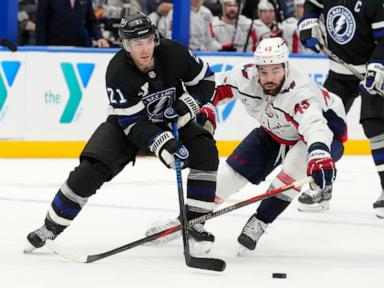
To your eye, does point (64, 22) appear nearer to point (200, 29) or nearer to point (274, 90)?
point (200, 29)

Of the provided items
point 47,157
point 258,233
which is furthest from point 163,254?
point 47,157

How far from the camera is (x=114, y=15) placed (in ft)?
25.6

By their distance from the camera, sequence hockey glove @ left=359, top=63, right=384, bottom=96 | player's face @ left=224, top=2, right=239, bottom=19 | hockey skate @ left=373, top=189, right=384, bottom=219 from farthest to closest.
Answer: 1. player's face @ left=224, top=2, right=239, bottom=19
2. hockey skate @ left=373, top=189, right=384, bottom=219
3. hockey glove @ left=359, top=63, right=384, bottom=96

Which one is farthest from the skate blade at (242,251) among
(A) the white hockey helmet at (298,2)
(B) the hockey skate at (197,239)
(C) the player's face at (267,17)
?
(A) the white hockey helmet at (298,2)

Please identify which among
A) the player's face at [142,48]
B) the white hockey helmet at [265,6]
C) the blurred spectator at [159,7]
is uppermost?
the player's face at [142,48]

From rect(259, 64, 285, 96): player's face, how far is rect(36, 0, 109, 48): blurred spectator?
346 cm

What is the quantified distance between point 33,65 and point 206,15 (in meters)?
1.47

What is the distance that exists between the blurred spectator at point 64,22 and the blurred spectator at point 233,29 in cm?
96

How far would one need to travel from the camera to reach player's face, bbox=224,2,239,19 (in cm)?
810

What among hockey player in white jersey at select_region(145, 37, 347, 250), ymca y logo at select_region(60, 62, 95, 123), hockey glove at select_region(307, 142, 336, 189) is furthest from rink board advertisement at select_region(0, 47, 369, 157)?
hockey glove at select_region(307, 142, 336, 189)

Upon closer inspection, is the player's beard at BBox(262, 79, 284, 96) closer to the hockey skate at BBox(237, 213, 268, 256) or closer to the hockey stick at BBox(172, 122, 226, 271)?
the hockey stick at BBox(172, 122, 226, 271)

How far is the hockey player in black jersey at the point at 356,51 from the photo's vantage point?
5.21 metres

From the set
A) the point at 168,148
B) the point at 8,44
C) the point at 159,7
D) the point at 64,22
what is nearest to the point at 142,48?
the point at 168,148

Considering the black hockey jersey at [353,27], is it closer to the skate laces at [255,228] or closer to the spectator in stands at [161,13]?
the skate laces at [255,228]
